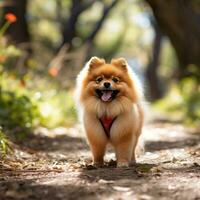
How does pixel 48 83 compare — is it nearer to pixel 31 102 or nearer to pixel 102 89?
pixel 31 102

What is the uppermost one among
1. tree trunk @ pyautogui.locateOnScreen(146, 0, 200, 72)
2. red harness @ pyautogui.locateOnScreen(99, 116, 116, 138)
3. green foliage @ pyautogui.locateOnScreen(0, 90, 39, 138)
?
tree trunk @ pyautogui.locateOnScreen(146, 0, 200, 72)

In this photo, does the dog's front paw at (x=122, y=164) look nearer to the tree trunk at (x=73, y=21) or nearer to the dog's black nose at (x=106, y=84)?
the dog's black nose at (x=106, y=84)

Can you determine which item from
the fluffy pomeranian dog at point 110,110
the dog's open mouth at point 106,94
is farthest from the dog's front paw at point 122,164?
the dog's open mouth at point 106,94

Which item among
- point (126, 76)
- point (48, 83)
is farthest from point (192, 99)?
point (126, 76)

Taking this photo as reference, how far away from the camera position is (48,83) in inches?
551

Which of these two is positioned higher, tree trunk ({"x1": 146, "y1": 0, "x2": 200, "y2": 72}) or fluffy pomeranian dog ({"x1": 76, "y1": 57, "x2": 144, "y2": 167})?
tree trunk ({"x1": 146, "y1": 0, "x2": 200, "y2": 72})

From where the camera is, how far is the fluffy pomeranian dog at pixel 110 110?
20.9 feet

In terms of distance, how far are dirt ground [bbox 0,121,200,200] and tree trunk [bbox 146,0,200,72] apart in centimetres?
631

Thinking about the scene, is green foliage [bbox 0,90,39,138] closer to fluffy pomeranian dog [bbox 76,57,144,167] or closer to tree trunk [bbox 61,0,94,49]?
fluffy pomeranian dog [bbox 76,57,144,167]

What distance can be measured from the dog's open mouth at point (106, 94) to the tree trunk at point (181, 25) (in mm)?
8595

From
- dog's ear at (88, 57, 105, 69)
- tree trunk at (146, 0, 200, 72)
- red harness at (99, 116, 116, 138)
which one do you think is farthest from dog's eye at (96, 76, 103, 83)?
tree trunk at (146, 0, 200, 72)

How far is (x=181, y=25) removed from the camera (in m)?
15.5

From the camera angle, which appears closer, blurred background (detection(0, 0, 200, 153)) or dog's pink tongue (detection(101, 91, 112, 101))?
dog's pink tongue (detection(101, 91, 112, 101))

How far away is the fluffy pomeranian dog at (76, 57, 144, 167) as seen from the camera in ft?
20.9
